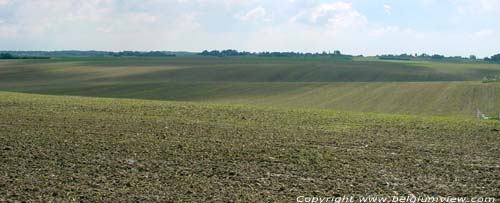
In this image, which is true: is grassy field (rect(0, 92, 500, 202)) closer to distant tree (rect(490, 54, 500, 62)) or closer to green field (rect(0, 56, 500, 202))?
green field (rect(0, 56, 500, 202))

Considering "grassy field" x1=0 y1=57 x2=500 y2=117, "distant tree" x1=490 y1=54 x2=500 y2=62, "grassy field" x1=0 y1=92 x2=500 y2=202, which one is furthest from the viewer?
"distant tree" x1=490 y1=54 x2=500 y2=62

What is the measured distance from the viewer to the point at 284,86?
179ft

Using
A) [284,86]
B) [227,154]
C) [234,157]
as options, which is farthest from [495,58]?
[234,157]

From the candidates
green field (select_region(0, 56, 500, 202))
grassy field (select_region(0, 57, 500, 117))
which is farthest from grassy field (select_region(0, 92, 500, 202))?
grassy field (select_region(0, 57, 500, 117))

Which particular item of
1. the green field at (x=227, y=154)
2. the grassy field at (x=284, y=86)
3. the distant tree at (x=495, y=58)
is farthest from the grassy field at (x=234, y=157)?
the distant tree at (x=495, y=58)

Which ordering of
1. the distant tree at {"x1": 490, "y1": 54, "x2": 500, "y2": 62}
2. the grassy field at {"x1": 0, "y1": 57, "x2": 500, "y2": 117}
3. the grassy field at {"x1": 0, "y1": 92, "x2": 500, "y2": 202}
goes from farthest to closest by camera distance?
the distant tree at {"x1": 490, "y1": 54, "x2": 500, "y2": 62} → the grassy field at {"x1": 0, "y1": 57, "x2": 500, "y2": 117} → the grassy field at {"x1": 0, "y1": 92, "x2": 500, "y2": 202}

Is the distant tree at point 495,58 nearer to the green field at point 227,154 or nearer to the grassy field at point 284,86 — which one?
the grassy field at point 284,86

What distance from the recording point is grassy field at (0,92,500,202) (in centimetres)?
756

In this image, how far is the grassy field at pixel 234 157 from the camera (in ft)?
24.8

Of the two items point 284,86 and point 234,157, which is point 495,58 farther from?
point 234,157

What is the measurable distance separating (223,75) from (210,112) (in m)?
52.3

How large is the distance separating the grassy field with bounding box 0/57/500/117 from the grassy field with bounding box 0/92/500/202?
2300 cm

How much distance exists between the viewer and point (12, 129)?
12.4 metres

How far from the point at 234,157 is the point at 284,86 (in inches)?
1772
